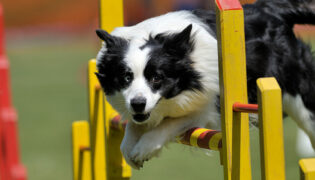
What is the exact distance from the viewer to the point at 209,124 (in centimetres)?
385

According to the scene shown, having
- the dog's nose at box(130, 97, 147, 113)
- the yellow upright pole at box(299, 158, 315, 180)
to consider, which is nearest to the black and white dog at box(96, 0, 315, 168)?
the dog's nose at box(130, 97, 147, 113)

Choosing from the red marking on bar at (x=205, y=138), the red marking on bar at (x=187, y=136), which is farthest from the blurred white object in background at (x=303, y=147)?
the red marking on bar at (x=205, y=138)

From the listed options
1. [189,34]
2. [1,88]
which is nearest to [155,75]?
[189,34]

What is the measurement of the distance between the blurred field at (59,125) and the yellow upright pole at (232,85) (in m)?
1.18

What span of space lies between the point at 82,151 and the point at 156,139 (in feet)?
5.53

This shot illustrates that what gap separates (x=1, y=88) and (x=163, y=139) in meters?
2.51

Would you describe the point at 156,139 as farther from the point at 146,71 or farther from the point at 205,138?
the point at 205,138

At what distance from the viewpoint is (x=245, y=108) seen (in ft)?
8.48

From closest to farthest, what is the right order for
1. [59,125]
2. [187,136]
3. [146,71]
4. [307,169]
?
1. [307,169]
2. [187,136]
3. [146,71]
4. [59,125]

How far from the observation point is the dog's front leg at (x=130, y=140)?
12.1 feet

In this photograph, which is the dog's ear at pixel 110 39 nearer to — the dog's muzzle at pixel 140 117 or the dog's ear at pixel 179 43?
the dog's ear at pixel 179 43

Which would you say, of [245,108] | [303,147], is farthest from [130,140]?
[303,147]

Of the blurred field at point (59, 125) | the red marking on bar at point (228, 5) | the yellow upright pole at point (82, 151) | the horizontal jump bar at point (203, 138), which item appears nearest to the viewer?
the red marking on bar at point (228, 5)

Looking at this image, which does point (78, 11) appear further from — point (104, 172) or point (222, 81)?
point (222, 81)
